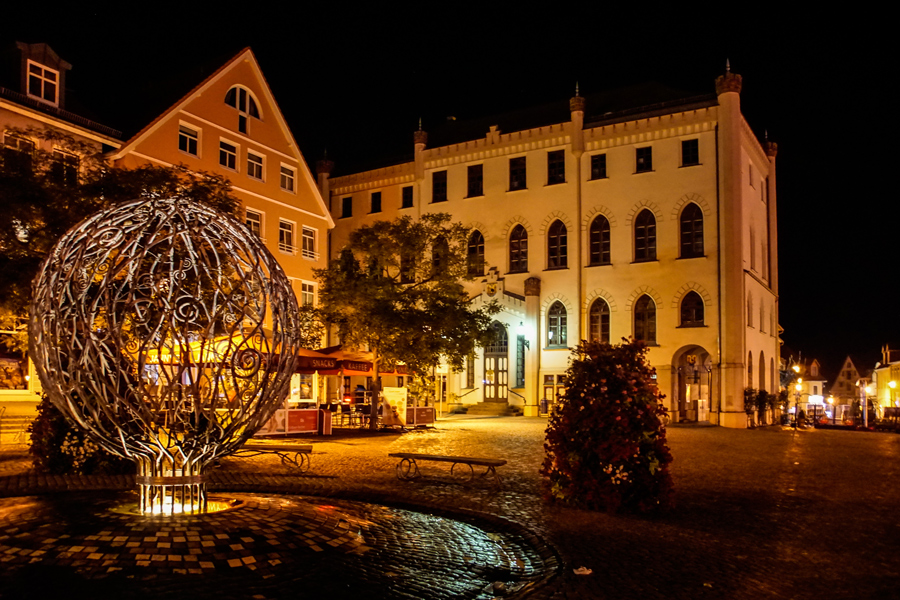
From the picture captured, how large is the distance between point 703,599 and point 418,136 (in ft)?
135

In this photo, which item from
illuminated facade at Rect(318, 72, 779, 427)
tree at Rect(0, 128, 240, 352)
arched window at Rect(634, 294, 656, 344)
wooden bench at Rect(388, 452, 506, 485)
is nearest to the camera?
wooden bench at Rect(388, 452, 506, 485)

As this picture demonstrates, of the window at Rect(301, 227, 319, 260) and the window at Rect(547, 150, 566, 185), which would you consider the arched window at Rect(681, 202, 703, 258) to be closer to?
the window at Rect(547, 150, 566, 185)

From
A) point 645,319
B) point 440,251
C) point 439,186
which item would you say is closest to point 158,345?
point 440,251

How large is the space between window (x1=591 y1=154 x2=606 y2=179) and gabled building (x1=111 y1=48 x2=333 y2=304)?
534 inches

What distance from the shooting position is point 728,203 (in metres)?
37.0

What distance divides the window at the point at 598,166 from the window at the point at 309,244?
14.3 m

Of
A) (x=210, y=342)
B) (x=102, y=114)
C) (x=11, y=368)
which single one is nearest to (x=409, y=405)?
(x=11, y=368)

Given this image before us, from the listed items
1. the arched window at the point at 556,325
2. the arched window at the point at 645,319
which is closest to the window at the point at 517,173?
the arched window at the point at 556,325

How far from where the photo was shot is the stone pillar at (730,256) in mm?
36375

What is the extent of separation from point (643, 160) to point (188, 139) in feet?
69.9

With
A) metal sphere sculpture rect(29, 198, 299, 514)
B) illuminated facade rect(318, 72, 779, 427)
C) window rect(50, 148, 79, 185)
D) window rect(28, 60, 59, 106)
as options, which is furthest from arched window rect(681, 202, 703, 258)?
metal sphere sculpture rect(29, 198, 299, 514)

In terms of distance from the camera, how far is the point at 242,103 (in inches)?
1367

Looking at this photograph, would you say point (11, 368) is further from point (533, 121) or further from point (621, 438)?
point (533, 121)

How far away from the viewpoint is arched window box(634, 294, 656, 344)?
3897cm
